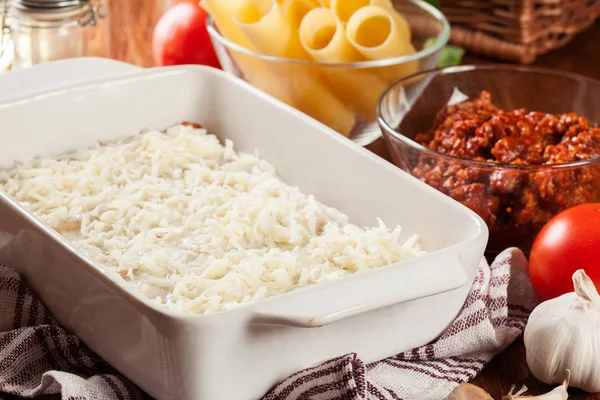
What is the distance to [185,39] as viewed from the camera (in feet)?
5.98

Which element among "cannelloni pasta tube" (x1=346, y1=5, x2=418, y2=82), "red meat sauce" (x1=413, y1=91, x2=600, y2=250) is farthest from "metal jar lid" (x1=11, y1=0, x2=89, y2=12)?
"red meat sauce" (x1=413, y1=91, x2=600, y2=250)

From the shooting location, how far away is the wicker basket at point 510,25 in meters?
2.10

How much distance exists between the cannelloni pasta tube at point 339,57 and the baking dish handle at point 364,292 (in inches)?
23.5

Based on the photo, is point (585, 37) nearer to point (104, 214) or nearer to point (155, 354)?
point (104, 214)

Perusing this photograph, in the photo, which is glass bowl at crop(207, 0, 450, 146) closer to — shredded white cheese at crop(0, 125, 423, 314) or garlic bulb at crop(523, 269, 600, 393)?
shredded white cheese at crop(0, 125, 423, 314)

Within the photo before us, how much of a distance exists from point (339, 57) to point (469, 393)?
697 mm

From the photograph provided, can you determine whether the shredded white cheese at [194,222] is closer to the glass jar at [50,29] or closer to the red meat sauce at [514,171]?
the red meat sauce at [514,171]

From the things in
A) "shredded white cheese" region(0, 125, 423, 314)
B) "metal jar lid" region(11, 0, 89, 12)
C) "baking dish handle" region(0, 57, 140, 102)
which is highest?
"metal jar lid" region(11, 0, 89, 12)

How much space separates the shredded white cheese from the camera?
3.49ft

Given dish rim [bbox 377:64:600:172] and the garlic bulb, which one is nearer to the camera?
the garlic bulb

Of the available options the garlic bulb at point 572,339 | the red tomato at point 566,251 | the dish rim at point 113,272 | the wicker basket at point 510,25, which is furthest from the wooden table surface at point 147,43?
the garlic bulb at point 572,339

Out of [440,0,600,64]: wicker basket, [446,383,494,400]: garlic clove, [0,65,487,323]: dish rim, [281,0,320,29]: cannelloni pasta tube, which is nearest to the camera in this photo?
[0,65,487,323]: dish rim

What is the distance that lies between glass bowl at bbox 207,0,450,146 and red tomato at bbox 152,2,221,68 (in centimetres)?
17

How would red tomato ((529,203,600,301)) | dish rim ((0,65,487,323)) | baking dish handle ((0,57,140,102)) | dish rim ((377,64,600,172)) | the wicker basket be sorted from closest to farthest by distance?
dish rim ((0,65,487,323)) → red tomato ((529,203,600,301)) → dish rim ((377,64,600,172)) → baking dish handle ((0,57,140,102)) → the wicker basket
